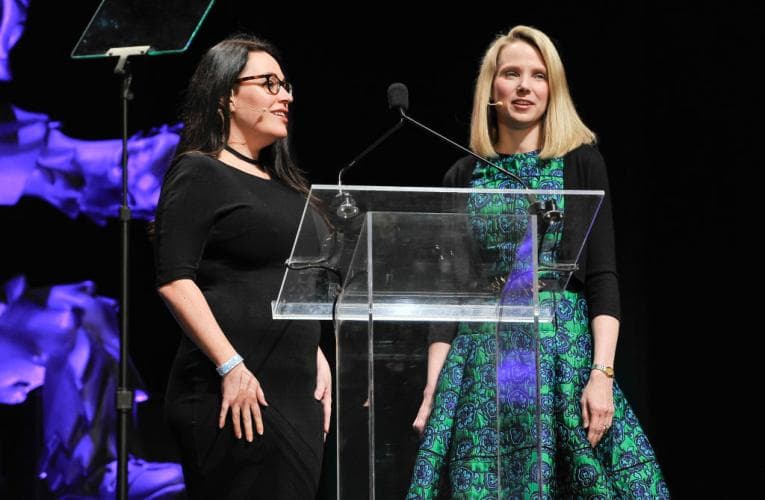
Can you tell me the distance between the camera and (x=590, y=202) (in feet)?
6.53

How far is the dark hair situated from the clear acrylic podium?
1.94 feet

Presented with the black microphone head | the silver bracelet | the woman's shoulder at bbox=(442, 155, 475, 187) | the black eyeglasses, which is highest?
the black eyeglasses

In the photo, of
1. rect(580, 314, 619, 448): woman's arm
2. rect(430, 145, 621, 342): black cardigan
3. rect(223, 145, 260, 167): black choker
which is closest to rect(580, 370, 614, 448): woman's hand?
rect(580, 314, 619, 448): woman's arm

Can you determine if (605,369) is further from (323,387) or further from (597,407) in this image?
(323,387)

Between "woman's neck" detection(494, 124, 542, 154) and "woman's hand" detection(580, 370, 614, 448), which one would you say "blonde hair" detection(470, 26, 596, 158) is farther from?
"woman's hand" detection(580, 370, 614, 448)

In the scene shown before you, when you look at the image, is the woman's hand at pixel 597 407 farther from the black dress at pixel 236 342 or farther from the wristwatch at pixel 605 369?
the black dress at pixel 236 342

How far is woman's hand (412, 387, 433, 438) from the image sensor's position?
6.07 ft

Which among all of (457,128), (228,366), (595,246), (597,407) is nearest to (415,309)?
(228,366)

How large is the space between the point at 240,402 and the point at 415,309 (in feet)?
1.56

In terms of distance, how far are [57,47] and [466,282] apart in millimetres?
2508

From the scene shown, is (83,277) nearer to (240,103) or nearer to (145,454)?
(145,454)

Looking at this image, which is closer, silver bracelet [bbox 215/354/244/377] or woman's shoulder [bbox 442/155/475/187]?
silver bracelet [bbox 215/354/244/377]

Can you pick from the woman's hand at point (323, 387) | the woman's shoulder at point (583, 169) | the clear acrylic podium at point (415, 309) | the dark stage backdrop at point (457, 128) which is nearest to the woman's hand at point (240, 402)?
the woman's hand at point (323, 387)

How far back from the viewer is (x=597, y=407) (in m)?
2.31
